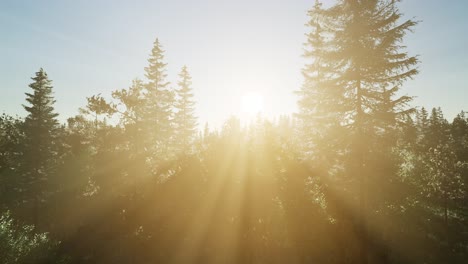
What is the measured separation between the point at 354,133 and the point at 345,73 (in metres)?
3.86

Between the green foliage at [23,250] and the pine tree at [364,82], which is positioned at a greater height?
the pine tree at [364,82]

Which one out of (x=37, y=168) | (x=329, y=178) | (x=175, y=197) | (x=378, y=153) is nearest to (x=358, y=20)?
(x=378, y=153)

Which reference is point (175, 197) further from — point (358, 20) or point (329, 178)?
point (358, 20)

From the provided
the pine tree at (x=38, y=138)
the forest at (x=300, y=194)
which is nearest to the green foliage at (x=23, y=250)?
the forest at (x=300, y=194)

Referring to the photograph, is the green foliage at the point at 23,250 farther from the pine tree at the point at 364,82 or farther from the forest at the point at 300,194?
the pine tree at the point at 364,82

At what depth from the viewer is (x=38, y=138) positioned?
2878cm

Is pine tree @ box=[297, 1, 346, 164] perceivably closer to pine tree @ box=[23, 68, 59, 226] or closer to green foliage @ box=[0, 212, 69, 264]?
green foliage @ box=[0, 212, 69, 264]

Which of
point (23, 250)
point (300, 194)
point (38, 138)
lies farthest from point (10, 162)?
point (300, 194)

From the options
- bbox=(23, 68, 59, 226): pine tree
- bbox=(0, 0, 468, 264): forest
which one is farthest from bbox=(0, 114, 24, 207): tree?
bbox=(0, 0, 468, 264): forest

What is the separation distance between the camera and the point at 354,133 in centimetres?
1540

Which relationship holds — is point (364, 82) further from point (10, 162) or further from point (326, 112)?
point (10, 162)

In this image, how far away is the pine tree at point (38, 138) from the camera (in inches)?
1128

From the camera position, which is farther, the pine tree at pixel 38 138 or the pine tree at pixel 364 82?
the pine tree at pixel 38 138

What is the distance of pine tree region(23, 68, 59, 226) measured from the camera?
2864cm
